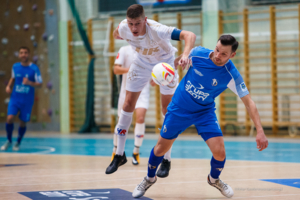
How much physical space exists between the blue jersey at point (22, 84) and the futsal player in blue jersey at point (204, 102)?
17.7 ft

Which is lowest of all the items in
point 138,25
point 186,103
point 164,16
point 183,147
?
point 183,147

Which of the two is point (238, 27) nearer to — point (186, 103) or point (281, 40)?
point (281, 40)

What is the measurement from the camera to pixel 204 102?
12.6ft

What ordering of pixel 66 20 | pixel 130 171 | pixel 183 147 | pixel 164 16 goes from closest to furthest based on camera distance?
pixel 130 171, pixel 183 147, pixel 164 16, pixel 66 20

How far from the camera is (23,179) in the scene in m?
4.87

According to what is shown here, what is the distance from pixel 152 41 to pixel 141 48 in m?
0.17

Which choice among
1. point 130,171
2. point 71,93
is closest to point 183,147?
point 130,171

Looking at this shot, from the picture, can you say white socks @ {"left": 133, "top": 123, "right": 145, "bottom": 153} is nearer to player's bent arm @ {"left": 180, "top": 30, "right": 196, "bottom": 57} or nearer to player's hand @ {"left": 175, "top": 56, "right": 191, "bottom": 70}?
player's bent arm @ {"left": 180, "top": 30, "right": 196, "bottom": 57}

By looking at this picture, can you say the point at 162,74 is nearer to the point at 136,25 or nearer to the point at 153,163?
the point at 136,25

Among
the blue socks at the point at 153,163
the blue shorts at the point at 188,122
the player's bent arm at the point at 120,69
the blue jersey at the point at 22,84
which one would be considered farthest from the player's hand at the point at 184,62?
the blue jersey at the point at 22,84

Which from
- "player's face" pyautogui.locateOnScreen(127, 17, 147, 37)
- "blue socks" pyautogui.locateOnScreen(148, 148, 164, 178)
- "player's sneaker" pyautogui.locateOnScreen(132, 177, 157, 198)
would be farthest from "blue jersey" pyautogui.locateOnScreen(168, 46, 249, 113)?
"player's sneaker" pyautogui.locateOnScreen(132, 177, 157, 198)

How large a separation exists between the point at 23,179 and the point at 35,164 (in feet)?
4.46

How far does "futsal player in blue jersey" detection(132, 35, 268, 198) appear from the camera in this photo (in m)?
3.74

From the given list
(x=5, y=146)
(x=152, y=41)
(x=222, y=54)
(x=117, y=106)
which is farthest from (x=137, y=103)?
(x=117, y=106)
